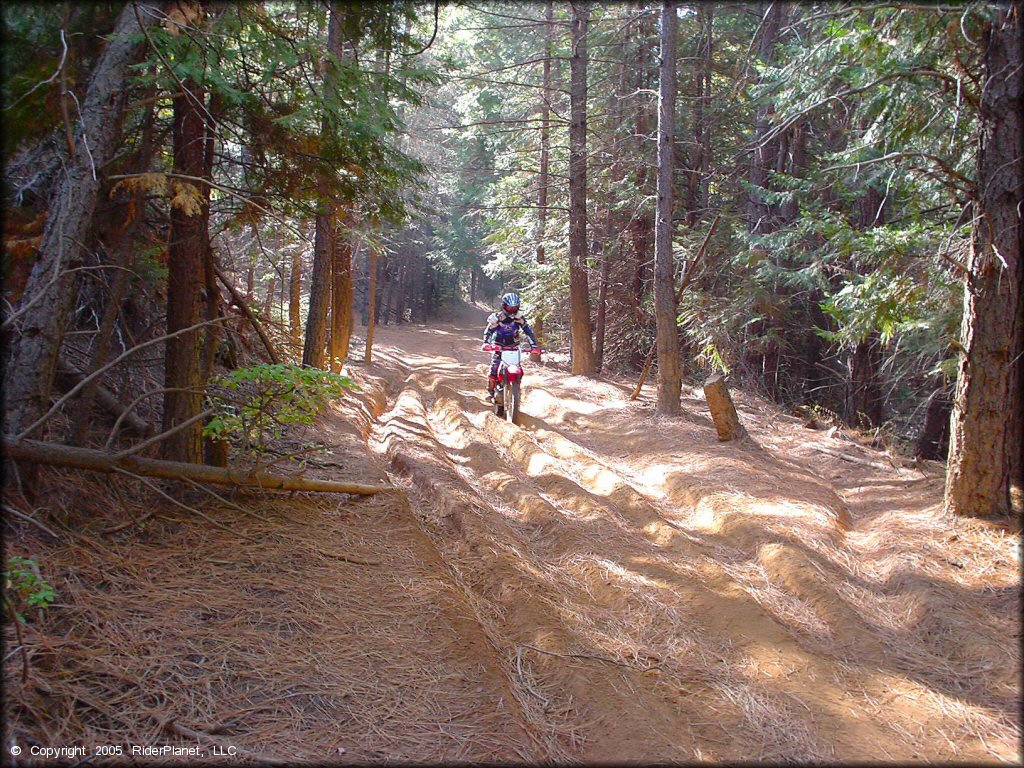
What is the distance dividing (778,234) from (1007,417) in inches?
291

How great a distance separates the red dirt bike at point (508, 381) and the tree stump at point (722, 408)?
2.99m

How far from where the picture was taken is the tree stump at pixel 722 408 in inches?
385

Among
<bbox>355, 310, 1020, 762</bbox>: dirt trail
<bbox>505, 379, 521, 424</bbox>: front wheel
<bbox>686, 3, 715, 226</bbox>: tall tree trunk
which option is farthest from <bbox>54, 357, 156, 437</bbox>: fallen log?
<bbox>686, 3, 715, 226</bbox>: tall tree trunk

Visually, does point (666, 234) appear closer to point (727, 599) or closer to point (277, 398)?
point (727, 599)

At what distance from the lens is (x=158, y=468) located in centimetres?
452

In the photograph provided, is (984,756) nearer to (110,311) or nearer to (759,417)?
(110,311)

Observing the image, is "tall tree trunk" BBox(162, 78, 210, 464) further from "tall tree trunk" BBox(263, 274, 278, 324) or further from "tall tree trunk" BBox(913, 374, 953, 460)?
"tall tree trunk" BBox(913, 374, 953, 460)

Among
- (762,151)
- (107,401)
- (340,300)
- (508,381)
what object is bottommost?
(508,381)

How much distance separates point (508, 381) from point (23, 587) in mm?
9012

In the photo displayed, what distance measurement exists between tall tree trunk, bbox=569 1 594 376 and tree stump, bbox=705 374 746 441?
7157mm

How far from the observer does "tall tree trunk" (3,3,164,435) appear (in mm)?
3865

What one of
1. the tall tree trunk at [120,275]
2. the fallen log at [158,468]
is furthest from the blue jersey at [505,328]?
the tall tree trunk at [120,275]

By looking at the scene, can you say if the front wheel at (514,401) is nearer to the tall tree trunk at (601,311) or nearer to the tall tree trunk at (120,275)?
the tall tree trunk at (120,275)

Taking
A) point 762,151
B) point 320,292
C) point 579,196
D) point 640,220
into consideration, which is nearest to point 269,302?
point 320,292
